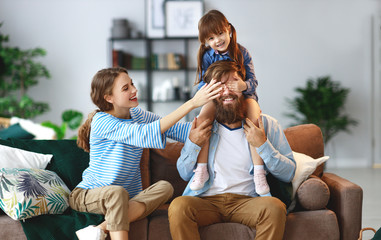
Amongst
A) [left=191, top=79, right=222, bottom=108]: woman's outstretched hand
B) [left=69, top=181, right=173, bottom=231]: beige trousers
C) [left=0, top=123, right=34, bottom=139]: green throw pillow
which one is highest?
[left=191, top=79, right=222, bottom=108]: woman's outstretched hand

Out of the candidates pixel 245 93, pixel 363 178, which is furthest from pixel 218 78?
pixel 363 178

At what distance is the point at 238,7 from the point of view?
6297 millimetres

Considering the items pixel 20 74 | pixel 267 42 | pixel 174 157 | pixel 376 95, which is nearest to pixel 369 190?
pixel 376 95

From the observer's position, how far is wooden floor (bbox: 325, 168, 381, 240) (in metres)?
3.45

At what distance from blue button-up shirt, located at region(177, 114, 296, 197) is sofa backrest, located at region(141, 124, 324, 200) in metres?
0.29

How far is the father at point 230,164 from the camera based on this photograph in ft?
6.75

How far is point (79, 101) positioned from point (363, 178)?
4.11 metres

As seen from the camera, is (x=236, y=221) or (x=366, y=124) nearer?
(x=236, y=221)

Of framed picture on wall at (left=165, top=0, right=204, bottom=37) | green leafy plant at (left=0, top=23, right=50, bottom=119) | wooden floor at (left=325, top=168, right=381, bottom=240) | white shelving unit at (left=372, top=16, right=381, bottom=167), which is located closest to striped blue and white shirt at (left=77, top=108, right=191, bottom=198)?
wooden floor at (left=325, top=168, right=381, bottom=240)

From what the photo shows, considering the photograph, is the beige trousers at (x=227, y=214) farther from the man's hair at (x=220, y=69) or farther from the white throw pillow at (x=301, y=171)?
the man's hair at (x=220, y=69)

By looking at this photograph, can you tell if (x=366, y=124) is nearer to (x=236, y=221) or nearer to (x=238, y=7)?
(x=238, y=7)

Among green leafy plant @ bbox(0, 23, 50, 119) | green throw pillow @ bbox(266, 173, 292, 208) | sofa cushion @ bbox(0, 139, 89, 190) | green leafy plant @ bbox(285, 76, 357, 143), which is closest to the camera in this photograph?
green throw pillow @ bbox(266, 173, 292, 208)

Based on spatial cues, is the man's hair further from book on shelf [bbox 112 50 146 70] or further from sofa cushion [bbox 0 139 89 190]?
book on shelf [bbox 112 50 146 70]

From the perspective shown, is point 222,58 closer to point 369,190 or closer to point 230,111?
point 230,111
